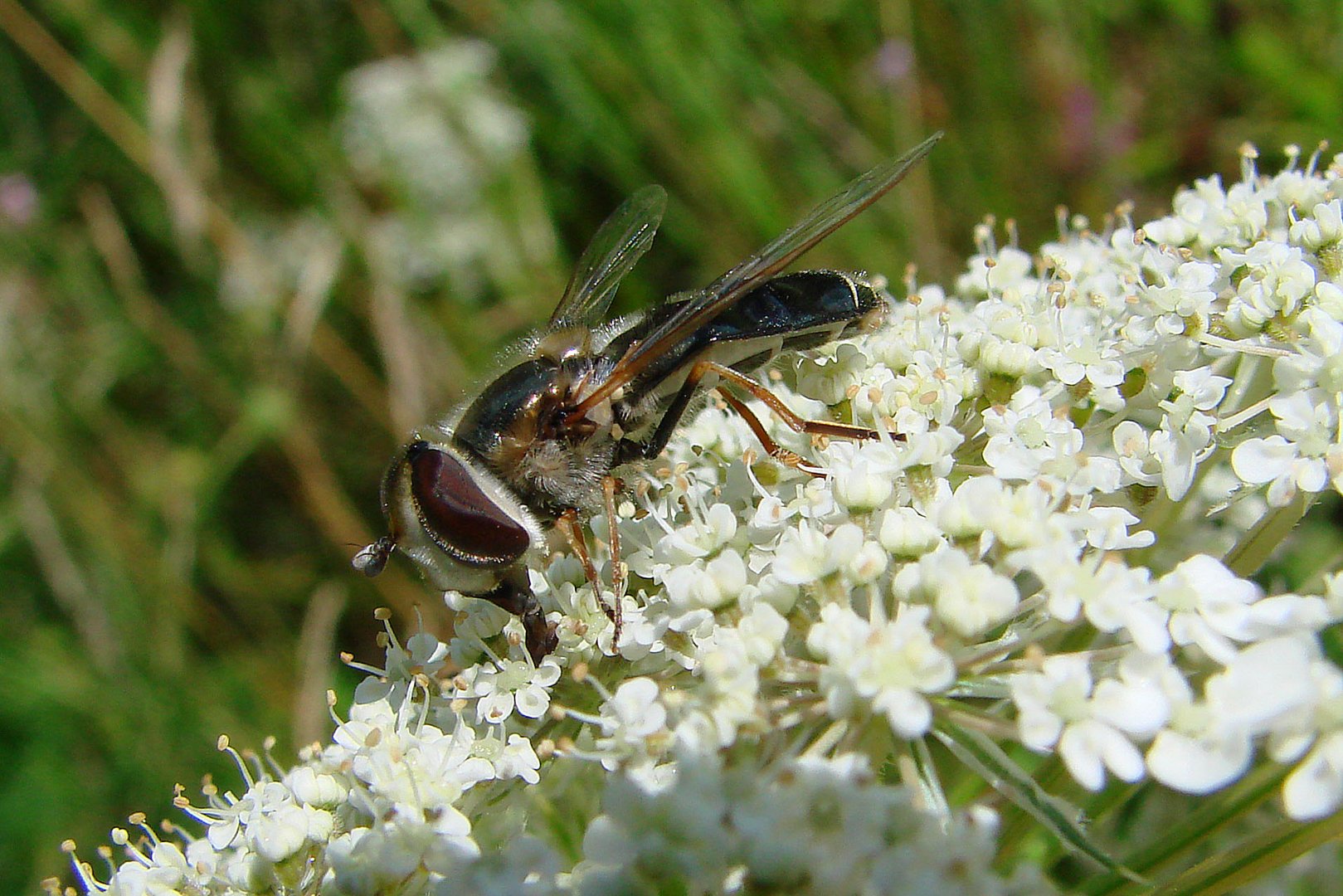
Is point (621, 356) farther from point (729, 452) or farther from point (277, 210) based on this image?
point (277, 210)

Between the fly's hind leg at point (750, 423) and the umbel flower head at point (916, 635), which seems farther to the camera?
the fly's hind leg at point (750, 423)

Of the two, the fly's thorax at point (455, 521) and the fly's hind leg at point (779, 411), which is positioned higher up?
the fly's thorax at point (455, 521)

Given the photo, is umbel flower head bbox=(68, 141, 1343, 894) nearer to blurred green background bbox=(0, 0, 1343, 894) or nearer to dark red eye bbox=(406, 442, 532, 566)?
dark red eye bbox=(406, 442, 532, 566)

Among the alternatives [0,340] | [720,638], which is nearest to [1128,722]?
[720,638]

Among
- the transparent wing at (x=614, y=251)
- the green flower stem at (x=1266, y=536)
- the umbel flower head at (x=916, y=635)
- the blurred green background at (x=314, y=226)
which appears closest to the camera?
the umbel flower head at (x=916, y=635)

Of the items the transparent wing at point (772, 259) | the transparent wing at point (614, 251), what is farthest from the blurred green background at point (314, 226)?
the transparent wing at point (772, 259)

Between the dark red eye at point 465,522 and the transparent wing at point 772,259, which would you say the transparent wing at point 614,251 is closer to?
the transparent wing at point 772,259
